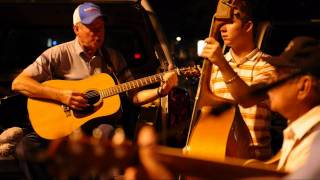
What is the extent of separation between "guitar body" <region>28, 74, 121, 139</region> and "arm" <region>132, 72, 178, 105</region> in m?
0.19

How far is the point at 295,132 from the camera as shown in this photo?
307cm

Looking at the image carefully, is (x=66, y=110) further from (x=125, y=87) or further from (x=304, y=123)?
(x=304, y=123)

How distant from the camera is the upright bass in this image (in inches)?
159

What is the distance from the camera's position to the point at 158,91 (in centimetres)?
495

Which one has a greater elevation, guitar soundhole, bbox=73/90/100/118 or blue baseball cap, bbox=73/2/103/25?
blue baseball cap, bbox=73/2/103/25

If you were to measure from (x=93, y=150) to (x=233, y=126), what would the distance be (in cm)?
195

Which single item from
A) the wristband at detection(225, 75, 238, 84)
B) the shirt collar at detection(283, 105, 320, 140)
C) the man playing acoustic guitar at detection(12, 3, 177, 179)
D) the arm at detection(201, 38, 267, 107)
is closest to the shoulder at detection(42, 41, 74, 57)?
the man playing acoustic guitar at detection(12, 3, 177, 179)

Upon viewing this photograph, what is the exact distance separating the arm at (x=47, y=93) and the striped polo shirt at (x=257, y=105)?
45.7 inches

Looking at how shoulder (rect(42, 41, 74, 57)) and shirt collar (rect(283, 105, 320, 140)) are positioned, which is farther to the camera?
shoulder (rect(42, 41, 74, 57))

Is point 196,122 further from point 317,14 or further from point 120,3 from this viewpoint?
point 317,14

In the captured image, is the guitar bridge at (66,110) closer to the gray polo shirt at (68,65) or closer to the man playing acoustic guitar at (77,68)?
the man playing acoustic guitar at (77,68)

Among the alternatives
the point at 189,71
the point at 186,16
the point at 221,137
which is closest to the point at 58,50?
the point at 189,71

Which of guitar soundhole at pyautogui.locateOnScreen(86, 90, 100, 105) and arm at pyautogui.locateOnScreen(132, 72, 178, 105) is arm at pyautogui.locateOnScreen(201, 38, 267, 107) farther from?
guitar soundhole at pyautogui.locateOnScreen(86, 90, 100, 105)

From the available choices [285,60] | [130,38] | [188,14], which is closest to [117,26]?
[130,38]
